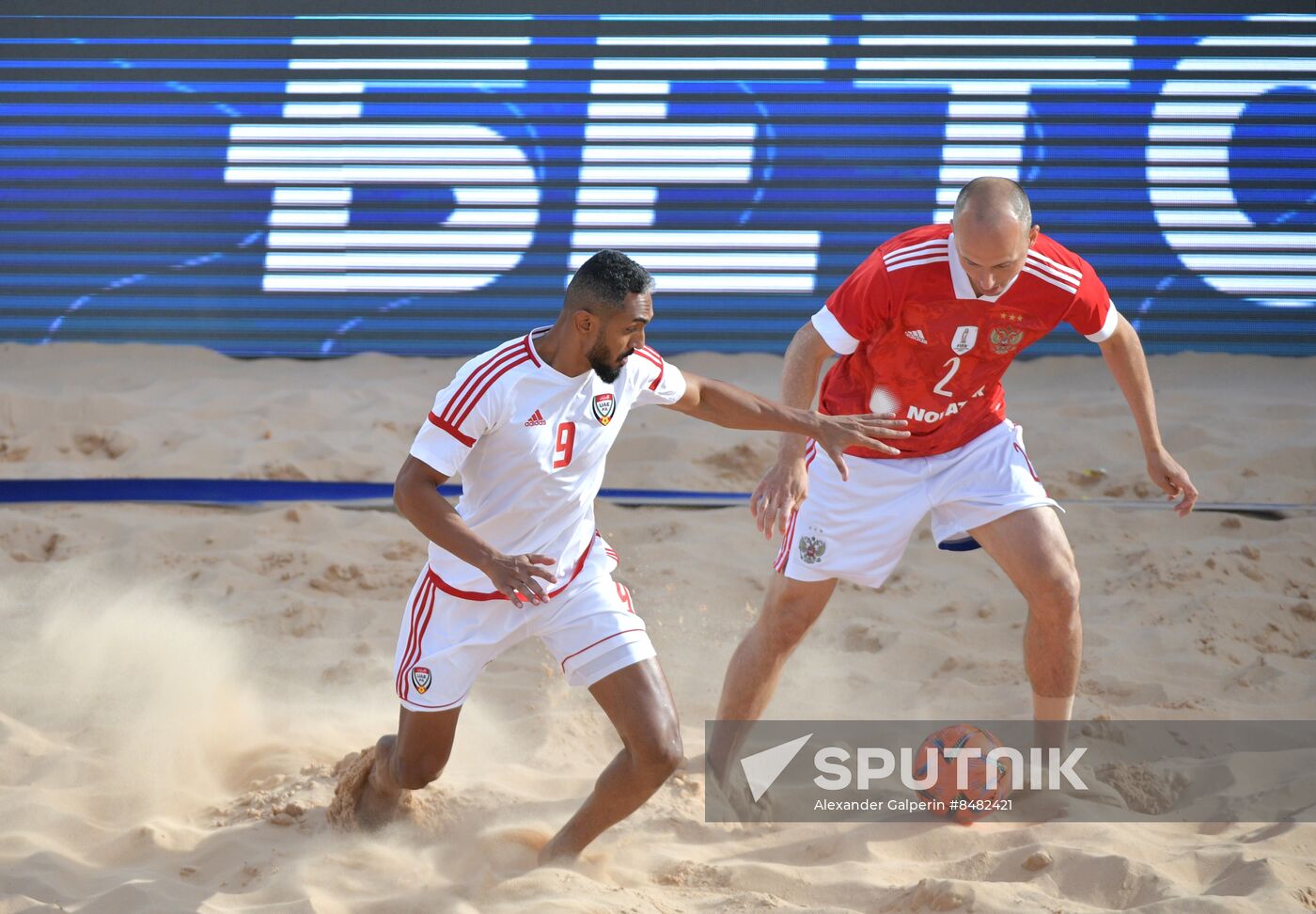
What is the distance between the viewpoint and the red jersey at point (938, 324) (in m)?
3.81

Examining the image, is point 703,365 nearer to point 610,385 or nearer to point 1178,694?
point 1178,694

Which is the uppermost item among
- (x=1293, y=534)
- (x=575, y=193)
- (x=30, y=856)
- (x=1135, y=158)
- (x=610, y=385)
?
(x=1135, y=158)

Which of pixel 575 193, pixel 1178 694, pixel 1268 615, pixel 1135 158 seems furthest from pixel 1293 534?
pixel 575 193

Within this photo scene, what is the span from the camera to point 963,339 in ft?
12.6

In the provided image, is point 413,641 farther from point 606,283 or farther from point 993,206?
point 993,206

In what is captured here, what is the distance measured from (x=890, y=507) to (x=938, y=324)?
567 millimetres

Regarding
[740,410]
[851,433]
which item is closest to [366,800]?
[740,410]

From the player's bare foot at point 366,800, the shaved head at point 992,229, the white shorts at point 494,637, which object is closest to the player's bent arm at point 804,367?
the shaved head at point 992,229

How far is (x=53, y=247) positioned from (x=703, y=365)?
4084 millimetres

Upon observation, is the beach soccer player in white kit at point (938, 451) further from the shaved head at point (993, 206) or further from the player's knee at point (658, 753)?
the player's knee at point (658, 753)

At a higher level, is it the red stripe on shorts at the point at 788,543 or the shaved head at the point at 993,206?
the shaved head at the point at 993,206

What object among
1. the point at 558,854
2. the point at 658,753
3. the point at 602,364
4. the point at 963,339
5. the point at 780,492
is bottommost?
the point at 558,854

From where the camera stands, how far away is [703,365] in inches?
312

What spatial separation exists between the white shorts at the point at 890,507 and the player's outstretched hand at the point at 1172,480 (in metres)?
0.34
